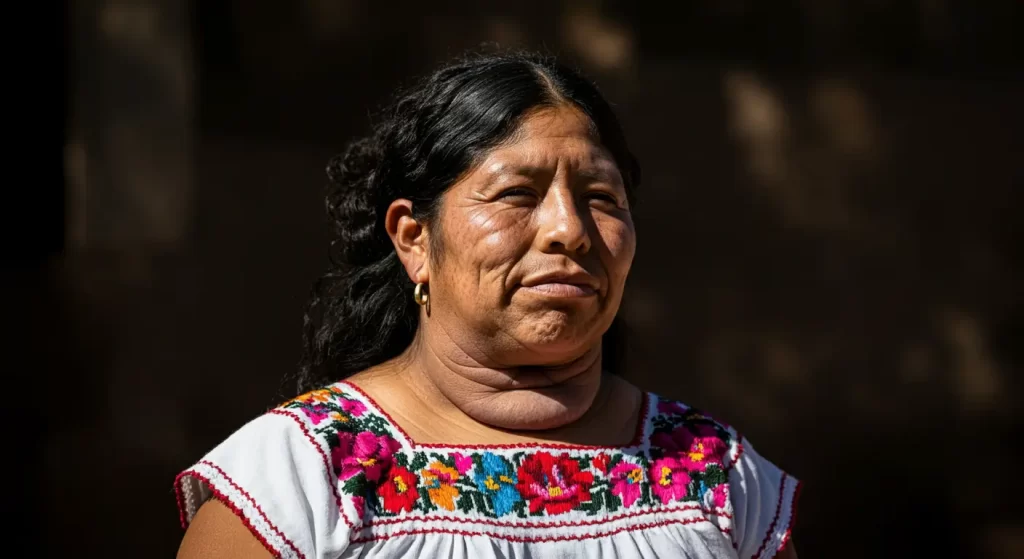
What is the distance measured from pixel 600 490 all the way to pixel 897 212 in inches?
112

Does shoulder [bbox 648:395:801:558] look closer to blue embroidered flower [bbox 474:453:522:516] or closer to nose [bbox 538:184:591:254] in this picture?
blue embroidered flower [bbox 474:453:522:516]

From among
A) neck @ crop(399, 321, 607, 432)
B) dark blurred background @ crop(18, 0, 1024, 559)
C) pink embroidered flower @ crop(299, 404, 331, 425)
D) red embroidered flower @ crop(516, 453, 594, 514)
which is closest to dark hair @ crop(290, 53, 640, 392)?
neck @ crop(399, 321, 607, 432)

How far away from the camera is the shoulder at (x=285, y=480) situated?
1.99 m

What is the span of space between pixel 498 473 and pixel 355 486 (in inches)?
11.2

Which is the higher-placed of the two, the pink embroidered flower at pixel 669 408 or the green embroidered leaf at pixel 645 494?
the pink embroidered flower at pixel 669 408

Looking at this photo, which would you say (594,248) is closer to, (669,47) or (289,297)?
(289,297)

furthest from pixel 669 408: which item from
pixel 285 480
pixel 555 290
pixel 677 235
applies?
pixel 677 235

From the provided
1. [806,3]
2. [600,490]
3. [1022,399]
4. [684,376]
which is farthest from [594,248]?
[1022,399]

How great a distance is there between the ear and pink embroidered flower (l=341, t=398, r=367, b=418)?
294mm

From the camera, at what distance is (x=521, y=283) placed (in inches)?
88.0

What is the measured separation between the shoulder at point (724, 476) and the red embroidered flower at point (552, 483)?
156 millimetres

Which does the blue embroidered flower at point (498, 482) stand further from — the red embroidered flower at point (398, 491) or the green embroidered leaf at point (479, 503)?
the red embroidered flower at point (398, 491)

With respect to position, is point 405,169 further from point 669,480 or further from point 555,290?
point 669,480

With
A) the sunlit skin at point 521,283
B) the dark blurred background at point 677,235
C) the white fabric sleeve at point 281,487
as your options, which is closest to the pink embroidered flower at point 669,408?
the sunlit skin at point 521,283
